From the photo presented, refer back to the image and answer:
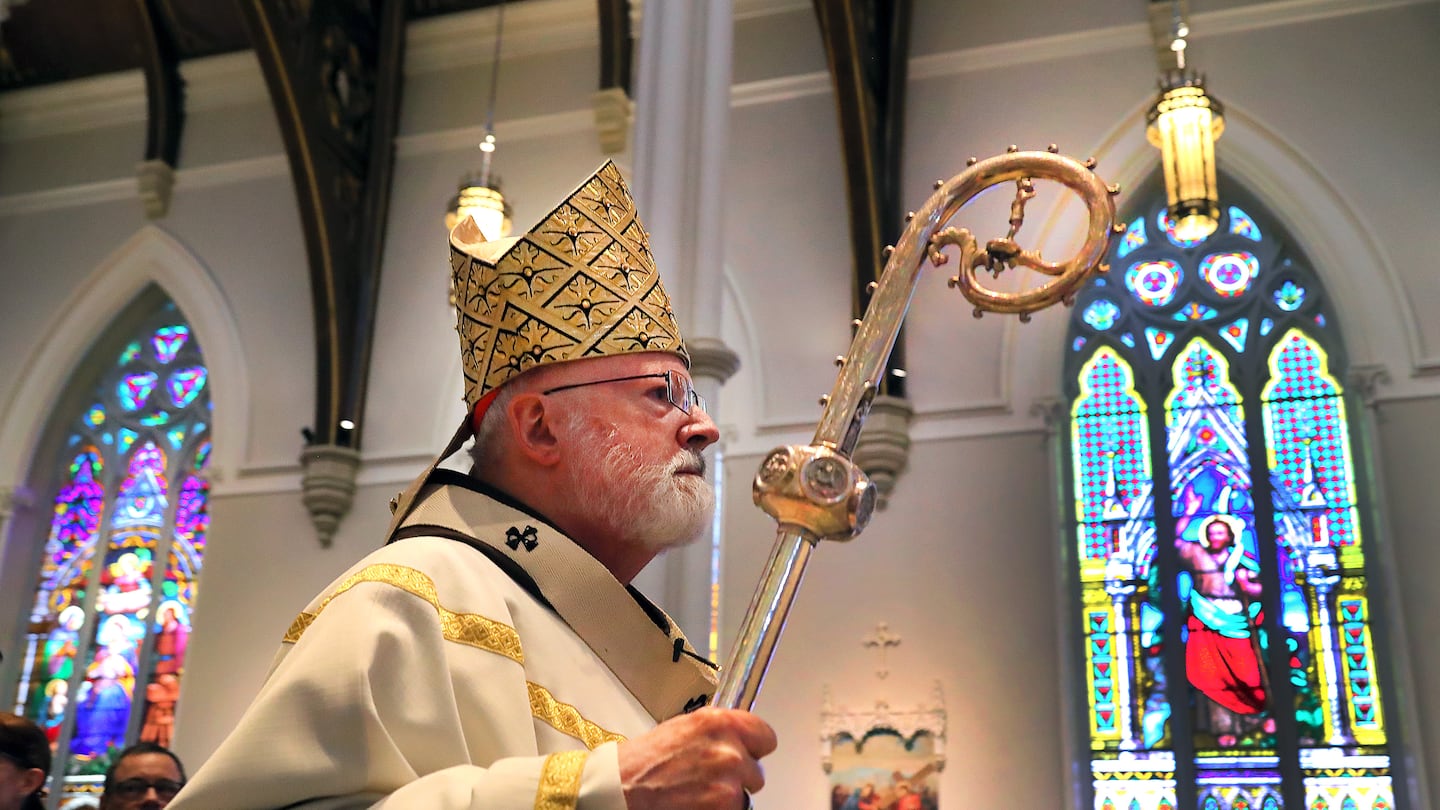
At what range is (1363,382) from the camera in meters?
7.63

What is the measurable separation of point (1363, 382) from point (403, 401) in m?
5.86

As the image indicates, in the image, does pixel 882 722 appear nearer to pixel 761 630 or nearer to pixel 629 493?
pixel 629 493

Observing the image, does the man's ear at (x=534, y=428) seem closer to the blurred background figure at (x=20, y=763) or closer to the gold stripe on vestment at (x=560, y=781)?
the gold stripe on vestment at (x=560, y=781)

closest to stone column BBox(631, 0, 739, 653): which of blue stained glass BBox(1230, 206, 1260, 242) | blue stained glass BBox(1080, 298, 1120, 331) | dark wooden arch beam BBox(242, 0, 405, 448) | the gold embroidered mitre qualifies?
the gold embroidered mitre

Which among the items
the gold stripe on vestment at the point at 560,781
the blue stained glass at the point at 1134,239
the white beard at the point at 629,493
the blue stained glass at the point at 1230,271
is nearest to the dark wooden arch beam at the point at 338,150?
the blue stained glass at the point at 1134,239

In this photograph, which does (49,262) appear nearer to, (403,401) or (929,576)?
(403,401)

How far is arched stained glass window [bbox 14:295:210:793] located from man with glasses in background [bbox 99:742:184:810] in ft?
19.1

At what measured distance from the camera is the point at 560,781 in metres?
1.34

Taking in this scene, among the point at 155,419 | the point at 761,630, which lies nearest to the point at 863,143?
the point at 155,419

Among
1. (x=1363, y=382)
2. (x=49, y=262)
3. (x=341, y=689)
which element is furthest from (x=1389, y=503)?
(x=49, y=262)

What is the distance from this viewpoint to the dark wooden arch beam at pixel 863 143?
840 cm

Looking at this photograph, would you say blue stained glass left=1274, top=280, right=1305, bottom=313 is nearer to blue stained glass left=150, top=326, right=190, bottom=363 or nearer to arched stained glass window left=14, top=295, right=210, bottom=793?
arched stained glass window left=14, top=295, right=210, bottom=793

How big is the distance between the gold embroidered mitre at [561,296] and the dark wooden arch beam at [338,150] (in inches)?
304

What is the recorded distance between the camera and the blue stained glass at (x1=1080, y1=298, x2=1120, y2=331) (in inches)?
335
